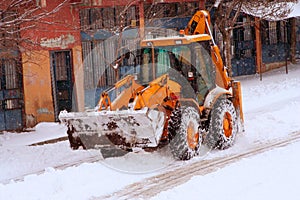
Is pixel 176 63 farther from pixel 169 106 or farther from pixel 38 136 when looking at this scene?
pixel 38 136

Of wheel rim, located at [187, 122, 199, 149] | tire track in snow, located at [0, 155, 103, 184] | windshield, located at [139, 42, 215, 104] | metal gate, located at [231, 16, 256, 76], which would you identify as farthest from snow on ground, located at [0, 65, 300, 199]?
metal gate, located at [231, 16, 256, 76]

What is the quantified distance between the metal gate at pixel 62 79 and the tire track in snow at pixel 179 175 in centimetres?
910

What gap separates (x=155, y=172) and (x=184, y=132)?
1035 mm

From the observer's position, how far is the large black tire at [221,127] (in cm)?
1241

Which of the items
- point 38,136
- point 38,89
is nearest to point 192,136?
point 38,136

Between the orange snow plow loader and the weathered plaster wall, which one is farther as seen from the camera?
the weathered plaster wall

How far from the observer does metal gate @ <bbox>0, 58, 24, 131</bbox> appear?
1889 cm

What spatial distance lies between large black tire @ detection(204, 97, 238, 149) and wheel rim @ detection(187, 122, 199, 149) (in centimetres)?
77

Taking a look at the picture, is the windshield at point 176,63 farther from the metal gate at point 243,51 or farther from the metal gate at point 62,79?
the metal gate at point 243,51

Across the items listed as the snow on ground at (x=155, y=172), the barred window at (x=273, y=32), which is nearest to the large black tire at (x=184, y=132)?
the snow on ground at (x=155, y=172)

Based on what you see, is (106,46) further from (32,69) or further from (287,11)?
(287,11)

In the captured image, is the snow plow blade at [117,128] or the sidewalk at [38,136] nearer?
the snow plow blade at [117,128]

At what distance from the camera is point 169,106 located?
37.8 ft

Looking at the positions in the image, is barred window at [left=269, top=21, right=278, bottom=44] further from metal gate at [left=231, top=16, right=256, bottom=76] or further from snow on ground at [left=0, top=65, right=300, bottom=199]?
snow on ground at [left=0, top=65, right=300, bottom=199]
